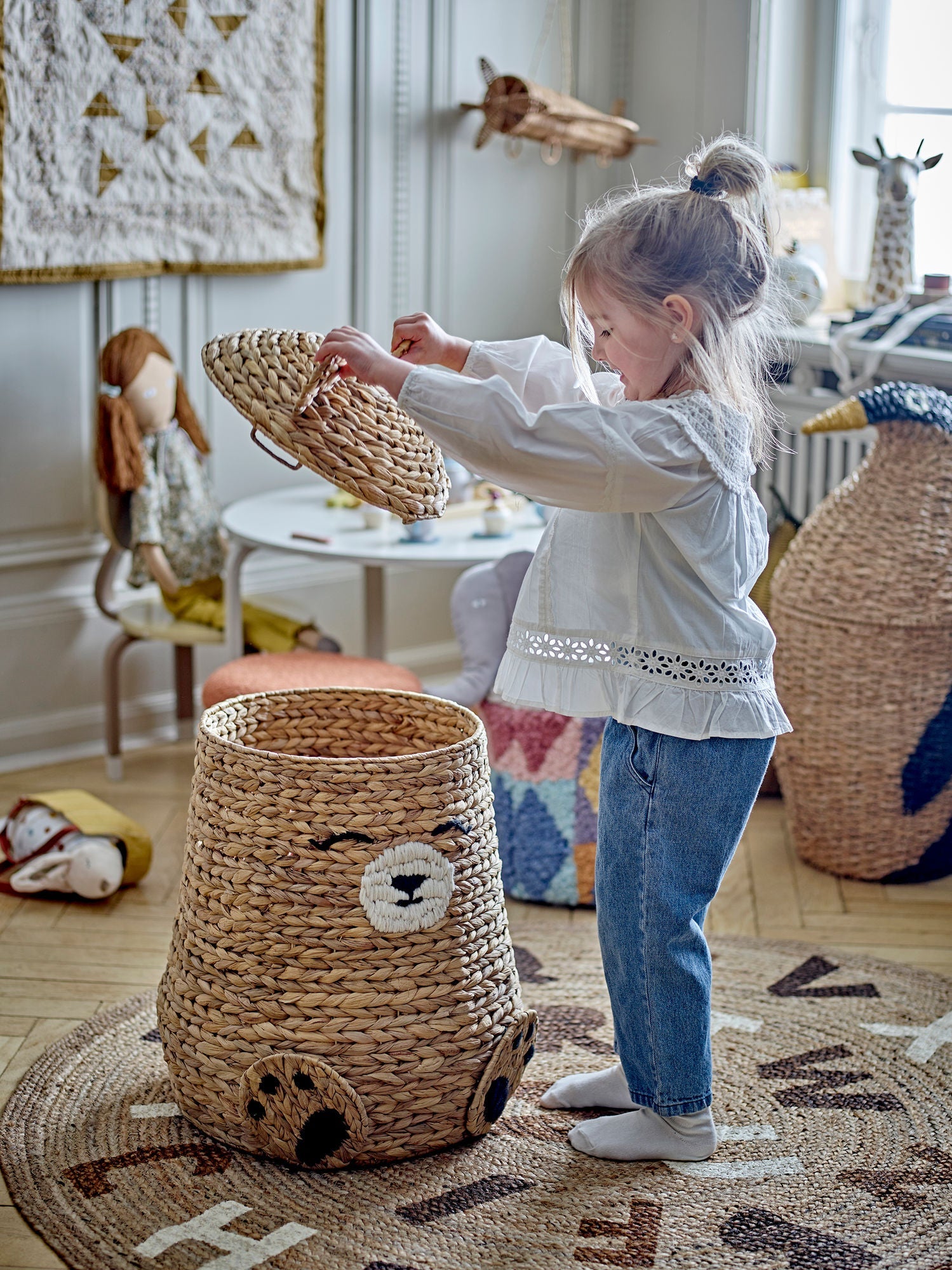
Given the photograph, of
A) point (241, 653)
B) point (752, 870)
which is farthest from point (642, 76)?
point (752, 870)

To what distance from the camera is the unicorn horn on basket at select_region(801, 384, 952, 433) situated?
2.47 meters

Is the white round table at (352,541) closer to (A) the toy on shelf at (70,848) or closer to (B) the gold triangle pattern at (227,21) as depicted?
(A) the toy on shelf at (70,848)

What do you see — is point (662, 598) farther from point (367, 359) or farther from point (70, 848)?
point (70, 848)

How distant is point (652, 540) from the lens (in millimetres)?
1527

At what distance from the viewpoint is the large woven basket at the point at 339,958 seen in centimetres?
157

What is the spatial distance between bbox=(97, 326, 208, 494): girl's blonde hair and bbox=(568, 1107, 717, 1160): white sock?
1.59 metres

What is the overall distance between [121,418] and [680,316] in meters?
1.55

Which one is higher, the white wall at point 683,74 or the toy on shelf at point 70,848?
the white wall at point 683,74

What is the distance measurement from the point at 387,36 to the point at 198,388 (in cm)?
86

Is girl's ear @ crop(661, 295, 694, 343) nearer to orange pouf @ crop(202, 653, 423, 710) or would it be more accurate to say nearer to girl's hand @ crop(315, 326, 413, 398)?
girl's hand @ crop(315, 326, 413, 398)

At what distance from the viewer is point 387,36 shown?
10.5 ft

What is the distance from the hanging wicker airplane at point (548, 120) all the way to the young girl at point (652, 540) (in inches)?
68.3

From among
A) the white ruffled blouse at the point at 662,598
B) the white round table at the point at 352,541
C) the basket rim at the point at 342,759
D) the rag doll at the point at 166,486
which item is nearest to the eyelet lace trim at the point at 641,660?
the white ruffled blouse at the point at 662,598

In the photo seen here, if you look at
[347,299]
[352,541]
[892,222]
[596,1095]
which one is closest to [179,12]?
[347,299]
